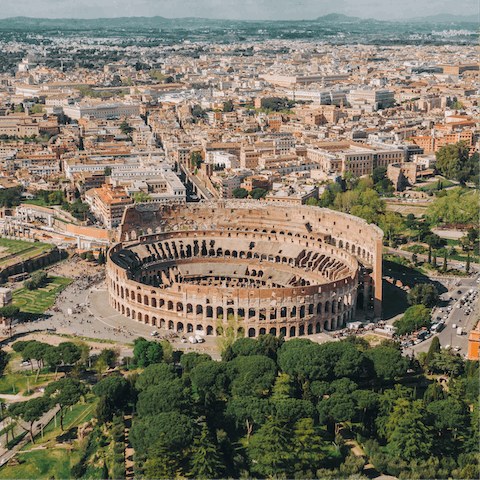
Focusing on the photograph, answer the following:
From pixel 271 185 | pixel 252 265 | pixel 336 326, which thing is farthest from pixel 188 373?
pixel 271 185

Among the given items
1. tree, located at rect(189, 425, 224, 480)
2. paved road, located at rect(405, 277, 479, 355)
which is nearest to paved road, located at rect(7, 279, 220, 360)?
tree, located at rect(189, 425, 224, 480)

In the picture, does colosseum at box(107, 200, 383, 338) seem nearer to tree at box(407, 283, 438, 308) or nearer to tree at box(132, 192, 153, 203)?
tree at box(407, 283, 438, 308)

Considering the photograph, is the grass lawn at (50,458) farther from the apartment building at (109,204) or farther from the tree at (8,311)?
the apartment building at (109,204)

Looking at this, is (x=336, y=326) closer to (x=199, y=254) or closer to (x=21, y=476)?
(x=199, y=254)

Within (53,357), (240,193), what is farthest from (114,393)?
(240,193)

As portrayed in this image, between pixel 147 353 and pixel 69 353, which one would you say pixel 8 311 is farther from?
pixel 147 353

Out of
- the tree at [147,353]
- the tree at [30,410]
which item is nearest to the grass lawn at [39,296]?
the tree at [147,353]
